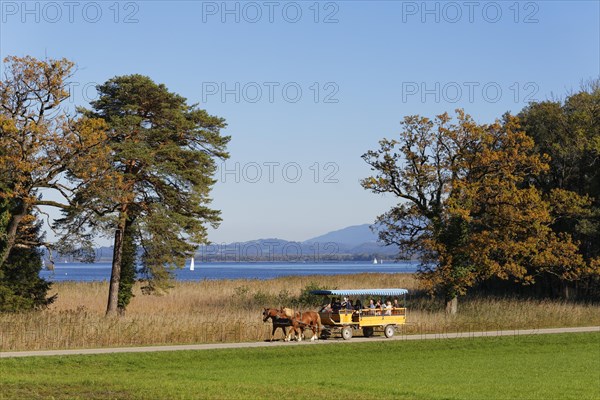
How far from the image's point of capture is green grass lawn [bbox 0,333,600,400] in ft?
69.0

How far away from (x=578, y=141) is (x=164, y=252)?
31.4 meters

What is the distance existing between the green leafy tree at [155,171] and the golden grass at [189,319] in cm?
376

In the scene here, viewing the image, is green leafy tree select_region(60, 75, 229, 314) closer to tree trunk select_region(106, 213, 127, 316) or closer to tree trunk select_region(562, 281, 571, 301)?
tree trunk select_region(106, 213, 127, 316)

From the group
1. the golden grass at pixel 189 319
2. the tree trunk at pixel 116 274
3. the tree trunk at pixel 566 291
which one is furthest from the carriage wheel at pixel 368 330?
the tree trunk at pixel 566 291

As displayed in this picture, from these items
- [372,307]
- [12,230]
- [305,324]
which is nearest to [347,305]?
[372,307]

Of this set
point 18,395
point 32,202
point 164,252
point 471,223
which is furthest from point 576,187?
point 18,395

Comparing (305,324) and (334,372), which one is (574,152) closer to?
(305,324)

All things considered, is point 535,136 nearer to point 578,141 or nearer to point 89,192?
point 578,141

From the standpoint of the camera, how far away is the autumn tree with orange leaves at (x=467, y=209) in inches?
2035

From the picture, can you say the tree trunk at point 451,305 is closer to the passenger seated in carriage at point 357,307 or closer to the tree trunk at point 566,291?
the passenger seated in carriage at point 357,307

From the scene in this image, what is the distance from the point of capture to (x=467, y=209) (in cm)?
5072

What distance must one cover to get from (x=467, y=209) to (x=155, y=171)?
1843 cm

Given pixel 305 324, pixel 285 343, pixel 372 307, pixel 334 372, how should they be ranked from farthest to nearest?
pixel 372 307 < pixel 305 324 < pixel 285 343 < pixel 334 372

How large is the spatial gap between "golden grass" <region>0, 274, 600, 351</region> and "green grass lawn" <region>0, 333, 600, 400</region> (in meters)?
4.73
